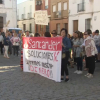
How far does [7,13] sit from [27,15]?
1342 centimetres

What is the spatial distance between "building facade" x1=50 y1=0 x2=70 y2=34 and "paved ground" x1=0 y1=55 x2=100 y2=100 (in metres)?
23.3

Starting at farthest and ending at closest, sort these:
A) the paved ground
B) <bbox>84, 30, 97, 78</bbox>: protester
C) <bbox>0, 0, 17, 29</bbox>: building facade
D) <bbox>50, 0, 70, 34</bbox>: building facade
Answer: <bbox>0, 0, 17, 29</bbox>: building facade → <bbox>50, 0, 70, 34</bbox>: building facade → <bbox>84, 30, 97, 78</bbox>: protester → the paved ground

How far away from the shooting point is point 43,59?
8.02 metres

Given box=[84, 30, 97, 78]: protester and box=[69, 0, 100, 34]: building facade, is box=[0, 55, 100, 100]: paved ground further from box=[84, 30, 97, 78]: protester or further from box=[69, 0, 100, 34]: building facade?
box=[69, 0, 100, 34]: building facade

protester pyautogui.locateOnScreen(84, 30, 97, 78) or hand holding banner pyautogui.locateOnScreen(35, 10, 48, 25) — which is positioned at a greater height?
hand holding banner pyautogui.locateOnScreen(35, 10, 48, 25)

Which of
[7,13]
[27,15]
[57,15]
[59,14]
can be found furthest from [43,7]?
[7,13]

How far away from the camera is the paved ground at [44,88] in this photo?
19.6ft

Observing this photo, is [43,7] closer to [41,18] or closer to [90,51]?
[41,18]

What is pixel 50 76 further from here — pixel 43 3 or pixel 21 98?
pixel 43 3

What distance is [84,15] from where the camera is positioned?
87.6 ft

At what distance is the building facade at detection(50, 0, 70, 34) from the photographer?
31.4 meters

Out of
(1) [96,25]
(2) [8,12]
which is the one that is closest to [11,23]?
(2) [8,12]

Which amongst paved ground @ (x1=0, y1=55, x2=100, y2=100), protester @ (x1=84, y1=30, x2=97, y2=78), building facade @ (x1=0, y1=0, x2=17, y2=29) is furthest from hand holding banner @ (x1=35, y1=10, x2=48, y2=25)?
building facade @ (x1=0, y1=0, x2=17, y2=29)

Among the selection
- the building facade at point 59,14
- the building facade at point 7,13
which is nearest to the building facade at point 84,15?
the building facade at point 59,14
